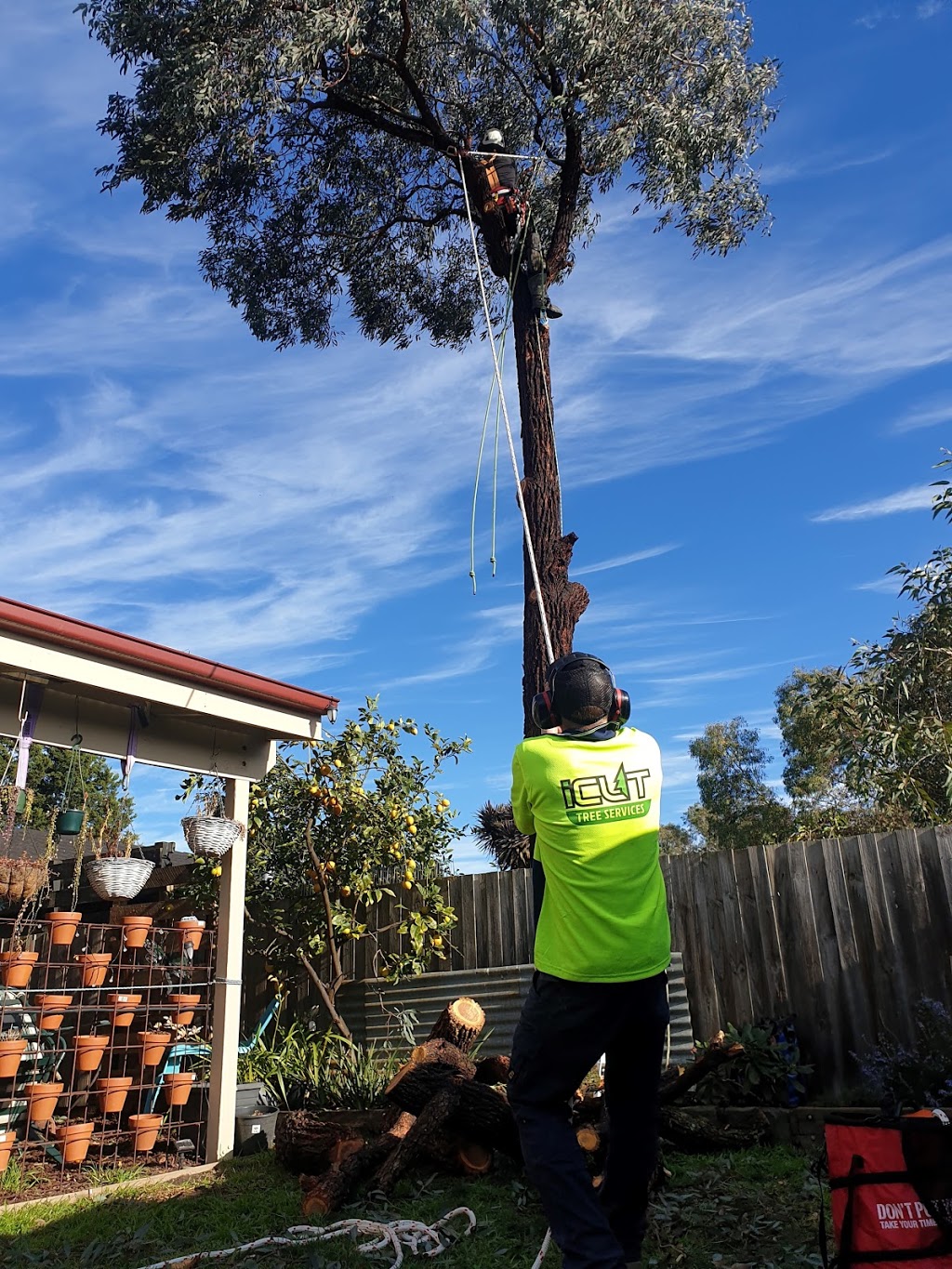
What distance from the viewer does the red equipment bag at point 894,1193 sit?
2305 mm

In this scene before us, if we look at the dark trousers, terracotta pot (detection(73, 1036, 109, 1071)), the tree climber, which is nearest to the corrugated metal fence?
terracotta pot (detection(73, 1036, 109, 1071))

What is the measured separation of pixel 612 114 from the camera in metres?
8.68

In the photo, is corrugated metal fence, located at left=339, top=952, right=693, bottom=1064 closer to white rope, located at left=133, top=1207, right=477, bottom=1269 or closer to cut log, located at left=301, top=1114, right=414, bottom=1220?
cut log, located at left=301, top=1114, right=414, bottom=1220

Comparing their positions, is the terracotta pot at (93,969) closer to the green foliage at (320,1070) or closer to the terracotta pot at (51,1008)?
the terracotta pot at (51,1008)

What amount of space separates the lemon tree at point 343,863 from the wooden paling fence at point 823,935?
217 cm

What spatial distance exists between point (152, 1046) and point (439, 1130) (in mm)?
2337

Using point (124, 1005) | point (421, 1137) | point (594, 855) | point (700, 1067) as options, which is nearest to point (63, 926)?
point (124, 1005)

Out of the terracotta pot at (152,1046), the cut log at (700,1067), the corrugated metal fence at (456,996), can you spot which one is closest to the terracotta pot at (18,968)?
the terracotta pot at (152,1046)

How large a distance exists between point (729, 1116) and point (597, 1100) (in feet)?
3.22

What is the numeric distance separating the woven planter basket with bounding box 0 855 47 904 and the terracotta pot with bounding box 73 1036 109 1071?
38.6 inches

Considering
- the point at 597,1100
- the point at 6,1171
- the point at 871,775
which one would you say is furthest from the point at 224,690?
the point at 871,775

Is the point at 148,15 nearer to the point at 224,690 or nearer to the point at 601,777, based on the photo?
the point at 224,690

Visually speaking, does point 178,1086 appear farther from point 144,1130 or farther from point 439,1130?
point 439,1130

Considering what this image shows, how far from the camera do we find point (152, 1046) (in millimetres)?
5969
